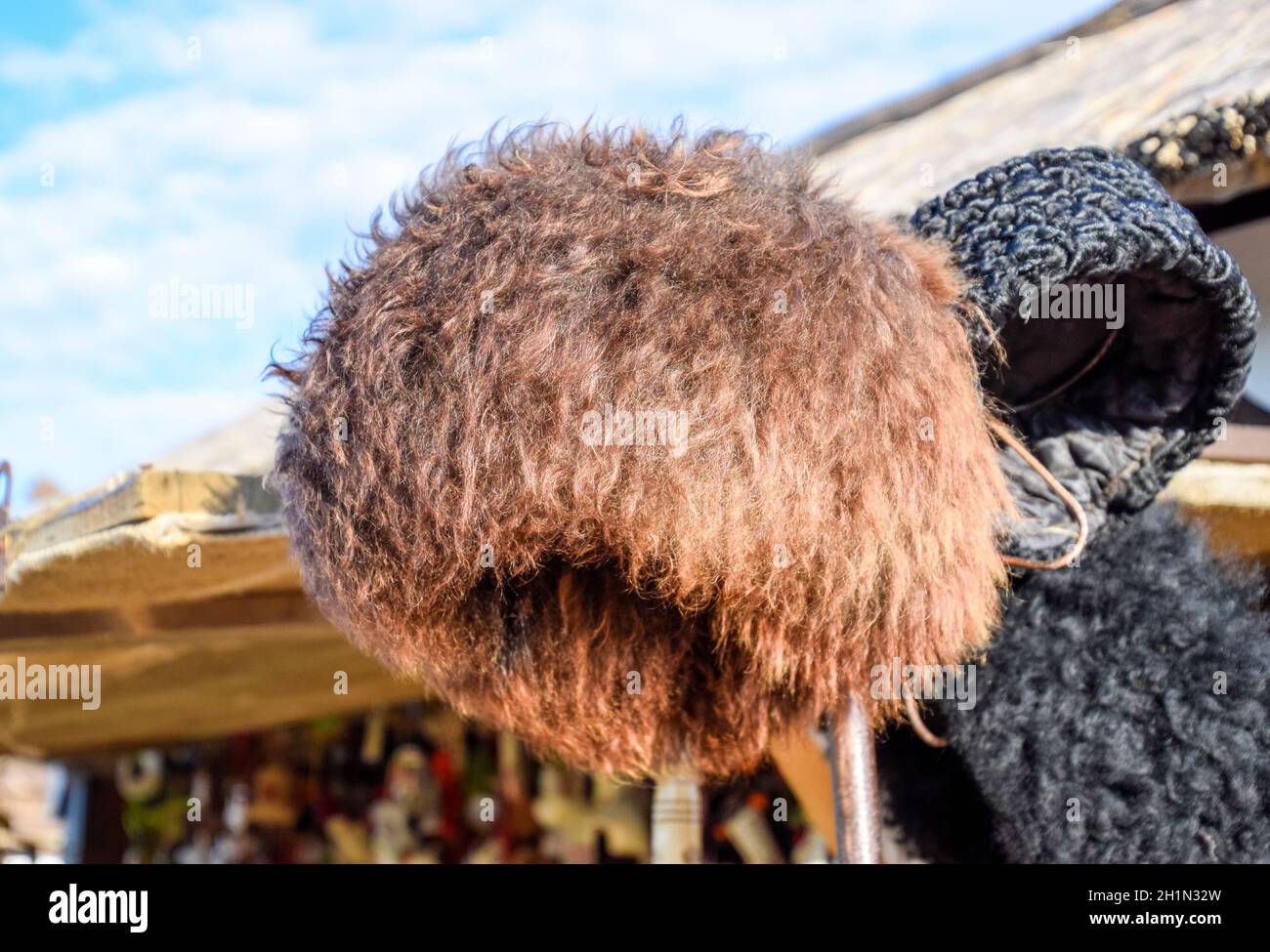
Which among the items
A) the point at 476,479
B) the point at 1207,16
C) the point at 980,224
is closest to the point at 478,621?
the point at 476,479

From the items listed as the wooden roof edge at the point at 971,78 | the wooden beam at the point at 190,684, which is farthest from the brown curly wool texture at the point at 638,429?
the wooden roof edge at the point at 971,78

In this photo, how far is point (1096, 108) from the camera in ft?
4.65

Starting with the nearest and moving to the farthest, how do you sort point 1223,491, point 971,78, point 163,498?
point 1223,491, point 163,498, point 971,78

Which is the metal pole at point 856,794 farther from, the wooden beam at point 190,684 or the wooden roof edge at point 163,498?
the wooden beam at point 190,684

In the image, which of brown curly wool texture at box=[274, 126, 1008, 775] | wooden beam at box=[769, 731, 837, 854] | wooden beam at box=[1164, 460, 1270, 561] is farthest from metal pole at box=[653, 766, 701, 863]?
brown curly wool texture at box=[274, 126, 1008, 775]

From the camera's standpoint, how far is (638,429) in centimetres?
56

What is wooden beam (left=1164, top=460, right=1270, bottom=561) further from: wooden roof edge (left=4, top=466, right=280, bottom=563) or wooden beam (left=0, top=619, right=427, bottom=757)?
wooden beam (left=0, top=619, right=427, bottom=757)

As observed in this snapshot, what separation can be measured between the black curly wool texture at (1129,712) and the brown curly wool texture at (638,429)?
0.74 ft

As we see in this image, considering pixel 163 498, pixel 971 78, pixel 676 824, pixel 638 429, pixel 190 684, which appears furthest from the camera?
pixel 971 78

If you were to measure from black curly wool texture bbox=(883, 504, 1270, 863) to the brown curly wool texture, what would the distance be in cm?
23

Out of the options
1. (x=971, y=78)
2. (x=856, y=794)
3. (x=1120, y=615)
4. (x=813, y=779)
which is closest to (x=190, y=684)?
(x=813, y=779)

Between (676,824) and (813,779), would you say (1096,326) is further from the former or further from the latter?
(676,824)

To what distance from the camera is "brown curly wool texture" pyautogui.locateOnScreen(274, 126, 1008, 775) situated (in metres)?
0.56

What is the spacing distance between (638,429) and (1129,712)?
0.54m
